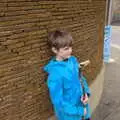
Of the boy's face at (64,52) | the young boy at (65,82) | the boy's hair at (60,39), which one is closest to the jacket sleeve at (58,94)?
the young boy at (65,82)

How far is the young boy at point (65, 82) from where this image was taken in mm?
3305

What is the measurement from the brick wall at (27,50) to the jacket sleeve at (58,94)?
1.13ft

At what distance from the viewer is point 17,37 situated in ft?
10.6

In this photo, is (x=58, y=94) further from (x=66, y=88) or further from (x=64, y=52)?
(x=64, y=52)

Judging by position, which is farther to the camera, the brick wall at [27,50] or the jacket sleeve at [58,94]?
the jacket sleeve at [58,94]

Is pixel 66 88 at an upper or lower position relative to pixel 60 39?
lower

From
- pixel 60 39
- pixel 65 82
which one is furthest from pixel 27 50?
pixel 65 82

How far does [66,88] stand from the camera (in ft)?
11.2

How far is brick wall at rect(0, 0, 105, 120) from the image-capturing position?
3162 mm

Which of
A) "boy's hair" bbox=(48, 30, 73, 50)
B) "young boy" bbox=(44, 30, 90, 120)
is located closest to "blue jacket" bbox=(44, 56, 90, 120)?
"young boy" bbox=(44, 30, 90, 120)

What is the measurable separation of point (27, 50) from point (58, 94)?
0.60 metres

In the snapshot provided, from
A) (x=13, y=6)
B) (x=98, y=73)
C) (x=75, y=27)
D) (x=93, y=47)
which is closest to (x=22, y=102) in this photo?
(x=13, y=6)

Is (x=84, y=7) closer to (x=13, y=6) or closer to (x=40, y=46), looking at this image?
(x=40, y=46)

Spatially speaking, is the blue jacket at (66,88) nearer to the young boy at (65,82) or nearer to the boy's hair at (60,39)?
the young boy at (65,82)
